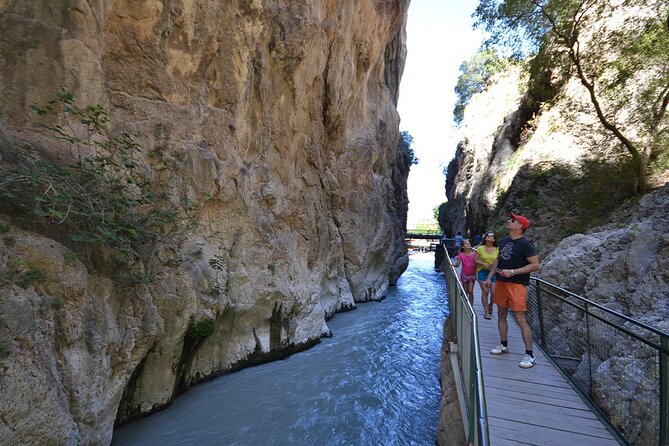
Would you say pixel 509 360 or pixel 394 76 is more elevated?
pixel 394 76

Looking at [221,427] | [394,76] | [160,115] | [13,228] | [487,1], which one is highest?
[394,76]

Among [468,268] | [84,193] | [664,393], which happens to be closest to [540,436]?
[664,393]

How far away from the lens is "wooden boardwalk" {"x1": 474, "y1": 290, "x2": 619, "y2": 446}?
3.29 metres

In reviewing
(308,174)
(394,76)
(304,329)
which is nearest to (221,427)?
(304,329)

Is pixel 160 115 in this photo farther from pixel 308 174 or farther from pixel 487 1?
pixel 487 1

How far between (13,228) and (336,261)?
11360 millimetres

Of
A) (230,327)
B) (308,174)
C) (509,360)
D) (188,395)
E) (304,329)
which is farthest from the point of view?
(308,174)

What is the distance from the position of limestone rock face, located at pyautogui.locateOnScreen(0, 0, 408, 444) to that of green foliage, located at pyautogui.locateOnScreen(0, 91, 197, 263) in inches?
10.2

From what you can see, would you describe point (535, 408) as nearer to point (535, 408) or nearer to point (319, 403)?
point (535, 408)

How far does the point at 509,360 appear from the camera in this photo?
5.02 m

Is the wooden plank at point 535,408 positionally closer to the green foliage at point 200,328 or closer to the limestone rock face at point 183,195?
the limestone rock face at point 183,195

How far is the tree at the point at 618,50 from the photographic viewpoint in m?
8.77

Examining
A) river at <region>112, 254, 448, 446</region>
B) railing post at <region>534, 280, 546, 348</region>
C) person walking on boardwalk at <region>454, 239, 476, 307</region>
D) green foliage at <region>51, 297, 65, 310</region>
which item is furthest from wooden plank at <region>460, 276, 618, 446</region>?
green foliage at <region>51, 297, 65, 310</region>

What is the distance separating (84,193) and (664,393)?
6310 millimetres
